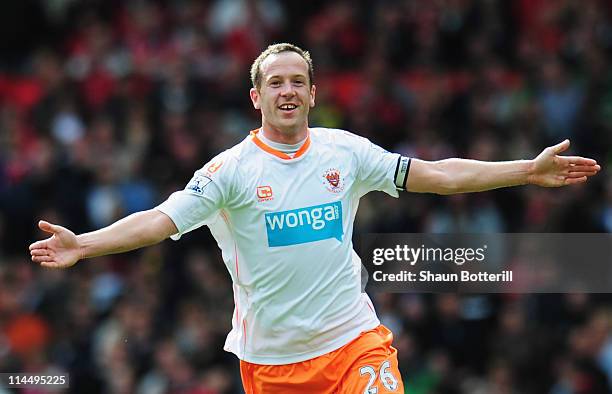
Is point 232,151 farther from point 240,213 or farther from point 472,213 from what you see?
point 472,213

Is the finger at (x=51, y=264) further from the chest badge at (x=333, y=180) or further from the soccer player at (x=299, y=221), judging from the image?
the chest badge at (x=333, y=180)

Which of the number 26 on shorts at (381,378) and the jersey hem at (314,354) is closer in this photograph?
the number 26 on shorts at (381,378)

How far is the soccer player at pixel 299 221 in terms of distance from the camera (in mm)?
7195

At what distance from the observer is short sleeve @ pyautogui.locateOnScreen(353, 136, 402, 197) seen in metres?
Answer: 7.48

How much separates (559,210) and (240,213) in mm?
6076

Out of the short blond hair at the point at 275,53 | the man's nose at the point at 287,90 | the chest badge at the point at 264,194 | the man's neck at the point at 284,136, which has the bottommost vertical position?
the chest badge at the point at 264,194

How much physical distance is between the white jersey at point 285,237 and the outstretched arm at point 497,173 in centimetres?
41

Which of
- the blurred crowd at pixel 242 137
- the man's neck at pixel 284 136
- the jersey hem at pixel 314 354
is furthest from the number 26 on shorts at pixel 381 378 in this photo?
the blurred crowd at pixel 242 137
